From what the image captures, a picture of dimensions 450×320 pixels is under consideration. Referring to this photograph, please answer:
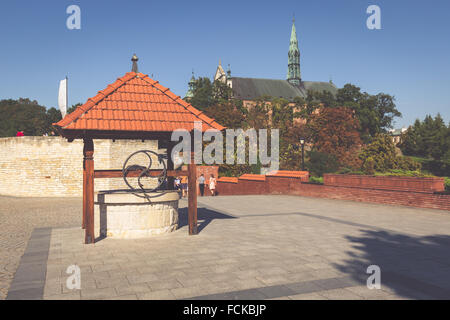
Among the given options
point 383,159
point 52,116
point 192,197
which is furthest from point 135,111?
point 52,116

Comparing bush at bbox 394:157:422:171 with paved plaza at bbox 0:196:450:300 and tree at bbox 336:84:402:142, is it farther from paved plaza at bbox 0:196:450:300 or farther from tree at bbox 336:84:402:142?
tree at bbox 336:84:402:142

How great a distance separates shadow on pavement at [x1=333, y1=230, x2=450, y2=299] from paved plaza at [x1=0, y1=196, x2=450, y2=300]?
0.02 metres

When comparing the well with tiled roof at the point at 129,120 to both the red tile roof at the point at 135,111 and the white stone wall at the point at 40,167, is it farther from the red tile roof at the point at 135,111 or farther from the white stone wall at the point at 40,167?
the white stone wall at the point at 40,167

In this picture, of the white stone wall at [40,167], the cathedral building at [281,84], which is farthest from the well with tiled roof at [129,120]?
the cathedral building at [281,84]

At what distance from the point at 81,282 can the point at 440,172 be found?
161 ft

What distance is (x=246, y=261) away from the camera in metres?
6.92

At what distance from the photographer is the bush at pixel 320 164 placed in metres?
28.4

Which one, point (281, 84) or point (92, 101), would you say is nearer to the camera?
point (92, 101)

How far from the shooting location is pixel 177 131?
950 cm

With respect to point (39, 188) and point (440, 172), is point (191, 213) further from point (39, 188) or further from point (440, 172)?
point (440, 172)

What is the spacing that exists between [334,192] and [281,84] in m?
83.2

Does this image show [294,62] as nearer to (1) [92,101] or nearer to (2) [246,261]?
(1) [92,101]

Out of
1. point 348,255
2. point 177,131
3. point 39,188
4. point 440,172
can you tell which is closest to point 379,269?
point 348,255

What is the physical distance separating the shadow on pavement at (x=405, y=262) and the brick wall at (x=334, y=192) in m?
6.02
